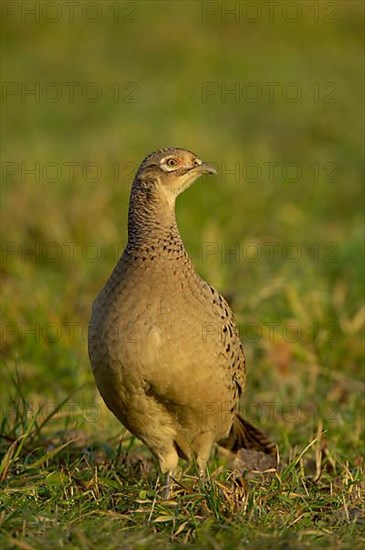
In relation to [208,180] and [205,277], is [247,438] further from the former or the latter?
[208,180]

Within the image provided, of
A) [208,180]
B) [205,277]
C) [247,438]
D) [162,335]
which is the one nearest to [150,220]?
[162,335]

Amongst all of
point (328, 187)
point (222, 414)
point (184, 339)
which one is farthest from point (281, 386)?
point (328, 187)

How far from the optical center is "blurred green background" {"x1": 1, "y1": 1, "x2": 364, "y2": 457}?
20.5ft

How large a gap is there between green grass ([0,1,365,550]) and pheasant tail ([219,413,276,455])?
0.39ft

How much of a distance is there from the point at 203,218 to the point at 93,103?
18.8 feet

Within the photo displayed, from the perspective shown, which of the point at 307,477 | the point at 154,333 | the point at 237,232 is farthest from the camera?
the point at 237,232

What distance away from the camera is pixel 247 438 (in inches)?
194

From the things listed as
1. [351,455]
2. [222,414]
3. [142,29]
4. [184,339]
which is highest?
[142,29]

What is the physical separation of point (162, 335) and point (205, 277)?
10.7 ft

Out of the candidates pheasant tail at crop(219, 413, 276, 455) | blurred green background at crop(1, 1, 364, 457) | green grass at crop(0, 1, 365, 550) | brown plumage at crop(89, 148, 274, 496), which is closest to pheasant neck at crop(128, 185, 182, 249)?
brown plumage at crop(89, 148, 274, 496)

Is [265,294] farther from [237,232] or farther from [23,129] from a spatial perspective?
[23,129]

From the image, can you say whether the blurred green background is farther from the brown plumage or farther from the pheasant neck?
the pheasant neck

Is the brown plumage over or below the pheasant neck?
below

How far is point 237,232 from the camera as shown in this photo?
873 centimetres
